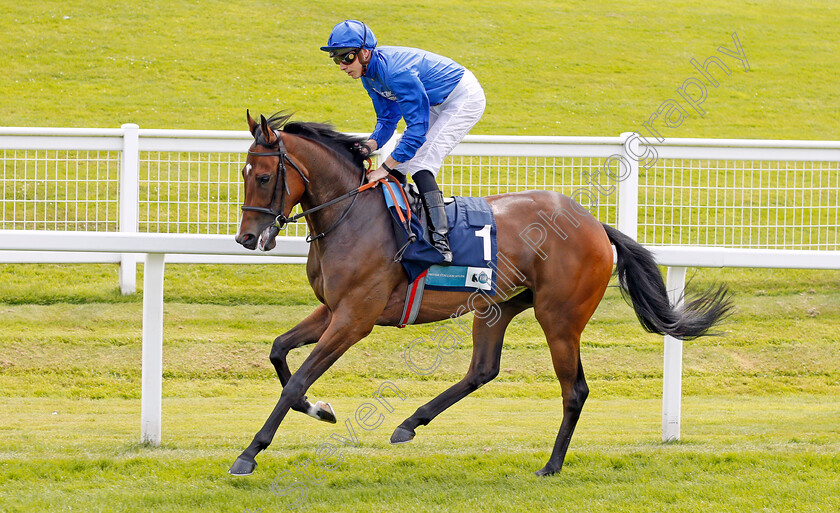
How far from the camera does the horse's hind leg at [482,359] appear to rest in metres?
4.54

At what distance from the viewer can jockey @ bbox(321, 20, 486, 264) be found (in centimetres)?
414

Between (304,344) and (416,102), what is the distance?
4.12 feet

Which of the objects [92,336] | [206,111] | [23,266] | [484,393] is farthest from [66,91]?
[484,393]

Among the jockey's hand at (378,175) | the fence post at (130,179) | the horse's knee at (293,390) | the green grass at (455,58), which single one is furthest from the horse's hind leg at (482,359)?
the green grass at (455,58)

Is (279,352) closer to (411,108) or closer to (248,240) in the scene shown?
(248,240)

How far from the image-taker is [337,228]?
414 centimetres

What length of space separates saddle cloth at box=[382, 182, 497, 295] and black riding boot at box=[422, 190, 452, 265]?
0.09ft

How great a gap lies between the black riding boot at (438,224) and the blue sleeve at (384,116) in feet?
1.61

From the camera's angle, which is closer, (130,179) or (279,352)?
(279,352)

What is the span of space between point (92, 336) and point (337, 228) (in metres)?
3.69

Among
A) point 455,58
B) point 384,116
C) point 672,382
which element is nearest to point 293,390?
point 384,116

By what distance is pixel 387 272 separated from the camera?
4.15 meters

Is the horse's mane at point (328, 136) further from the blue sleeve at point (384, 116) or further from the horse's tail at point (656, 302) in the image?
the horse's tail at point (656, 302)

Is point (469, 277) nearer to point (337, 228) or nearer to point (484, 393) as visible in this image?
point (337, 228)
